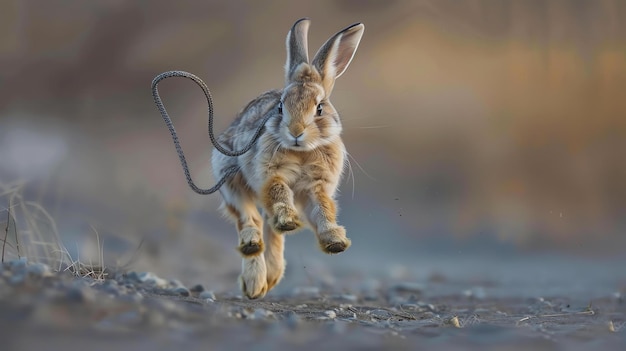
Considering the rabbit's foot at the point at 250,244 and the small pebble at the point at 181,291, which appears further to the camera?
the small pebble at the point at 181,291

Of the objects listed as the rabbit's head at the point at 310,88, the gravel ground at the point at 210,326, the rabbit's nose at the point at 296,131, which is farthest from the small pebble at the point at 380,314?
the rabbit's nose at the point at 296,131

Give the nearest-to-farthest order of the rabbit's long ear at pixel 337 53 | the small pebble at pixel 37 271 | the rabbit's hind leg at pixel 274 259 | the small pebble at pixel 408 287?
the small pebble at pixel 37 271
the rabbit's long ear at pixel 337 53
the rabbit's hind leg at pixel 274 259
the small pebble at pixel 408 287

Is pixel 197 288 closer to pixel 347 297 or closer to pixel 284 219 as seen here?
pixel 347 297

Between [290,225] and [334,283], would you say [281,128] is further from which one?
[334,283]

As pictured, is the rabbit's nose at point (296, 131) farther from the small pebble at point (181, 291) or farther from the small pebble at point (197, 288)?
the small pebble at point (197, 288)

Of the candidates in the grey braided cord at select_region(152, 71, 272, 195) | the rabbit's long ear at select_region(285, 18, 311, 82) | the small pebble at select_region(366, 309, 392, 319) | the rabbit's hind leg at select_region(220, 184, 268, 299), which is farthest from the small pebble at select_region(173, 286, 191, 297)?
the rabbit's long ear at select_region(285, 18, 311, 82)

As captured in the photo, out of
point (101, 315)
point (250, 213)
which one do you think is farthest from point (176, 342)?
point (250, 213)

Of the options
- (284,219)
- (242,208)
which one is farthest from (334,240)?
(242,208)
